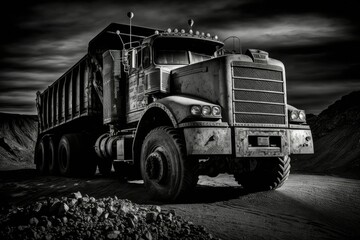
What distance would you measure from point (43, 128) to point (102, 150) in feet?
21.9

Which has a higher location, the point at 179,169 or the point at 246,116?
the point at 246,116

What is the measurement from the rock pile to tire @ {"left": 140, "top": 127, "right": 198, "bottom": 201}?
3.85 ft

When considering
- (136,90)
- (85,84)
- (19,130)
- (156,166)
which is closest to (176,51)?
(136,90)

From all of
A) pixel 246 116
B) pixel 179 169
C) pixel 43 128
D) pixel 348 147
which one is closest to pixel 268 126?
pixel 246 116

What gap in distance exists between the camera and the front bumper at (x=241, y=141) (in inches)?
217

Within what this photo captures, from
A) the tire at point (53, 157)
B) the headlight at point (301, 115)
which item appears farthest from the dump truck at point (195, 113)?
the tire at point (53, 157)

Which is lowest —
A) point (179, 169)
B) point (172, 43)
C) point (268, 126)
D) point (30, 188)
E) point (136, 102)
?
point (30, 188)

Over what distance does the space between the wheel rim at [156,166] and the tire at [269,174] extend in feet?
6.68

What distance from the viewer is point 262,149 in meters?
6.00

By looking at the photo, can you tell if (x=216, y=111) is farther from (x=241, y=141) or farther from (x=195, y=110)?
(x=241, y=141)

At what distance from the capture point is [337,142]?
652 inches

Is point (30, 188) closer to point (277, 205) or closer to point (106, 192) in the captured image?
point (106, 192)

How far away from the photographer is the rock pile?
3680 millimetres

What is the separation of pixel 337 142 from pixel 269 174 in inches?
432
